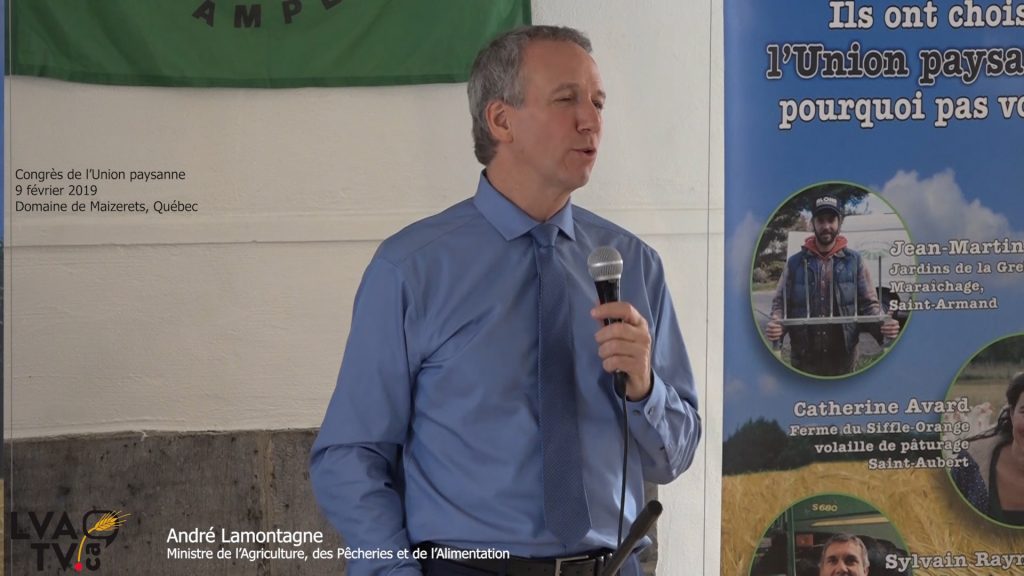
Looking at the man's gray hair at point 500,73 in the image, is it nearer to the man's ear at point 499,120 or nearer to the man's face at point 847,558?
the man's ear at point 499,120

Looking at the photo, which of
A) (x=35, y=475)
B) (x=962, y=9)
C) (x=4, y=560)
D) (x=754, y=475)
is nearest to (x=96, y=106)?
(x=35, y=475)

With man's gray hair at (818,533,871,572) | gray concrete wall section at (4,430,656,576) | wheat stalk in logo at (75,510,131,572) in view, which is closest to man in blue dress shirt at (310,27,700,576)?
man's gray hair at (818,533,871,572)

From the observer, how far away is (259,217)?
351cm

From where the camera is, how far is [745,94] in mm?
3225

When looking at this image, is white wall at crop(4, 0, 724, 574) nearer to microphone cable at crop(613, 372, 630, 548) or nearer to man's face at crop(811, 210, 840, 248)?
man's face at crop(811, 210, 840, 248)

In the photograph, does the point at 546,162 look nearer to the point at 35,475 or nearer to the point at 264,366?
the point at 264,366

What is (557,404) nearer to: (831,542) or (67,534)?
(831,542)

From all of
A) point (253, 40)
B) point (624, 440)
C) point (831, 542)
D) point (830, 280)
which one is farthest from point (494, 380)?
point (253, 40)

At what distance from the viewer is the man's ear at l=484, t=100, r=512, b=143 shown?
2.02m

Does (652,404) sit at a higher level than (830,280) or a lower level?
lower

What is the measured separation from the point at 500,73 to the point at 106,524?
89.5 inches

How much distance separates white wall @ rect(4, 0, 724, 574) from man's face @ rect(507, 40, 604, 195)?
59.2 inches

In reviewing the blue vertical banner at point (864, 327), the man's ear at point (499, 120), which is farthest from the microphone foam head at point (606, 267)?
the blue vertical banner at point (864, 327)

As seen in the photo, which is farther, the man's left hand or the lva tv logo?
the lva tv logo
